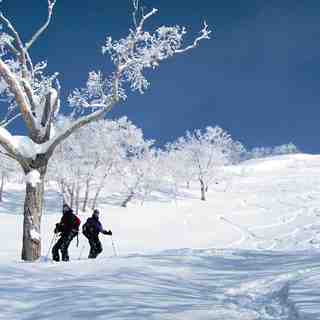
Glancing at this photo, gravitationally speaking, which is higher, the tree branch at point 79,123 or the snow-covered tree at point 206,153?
the snow-covered tree at point 206,153

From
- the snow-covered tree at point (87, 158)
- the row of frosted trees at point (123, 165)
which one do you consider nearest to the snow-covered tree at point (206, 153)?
the row of frosted trees at point (123, 165)

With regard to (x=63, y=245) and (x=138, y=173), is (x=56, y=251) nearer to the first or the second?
(x=63, y=245)

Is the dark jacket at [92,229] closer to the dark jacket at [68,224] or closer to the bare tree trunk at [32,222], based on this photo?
the dark jacket at [68,224]

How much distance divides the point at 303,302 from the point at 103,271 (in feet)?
15.5

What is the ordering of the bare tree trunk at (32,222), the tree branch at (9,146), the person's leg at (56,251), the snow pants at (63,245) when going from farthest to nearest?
the snow pants at (63,245) < the person's leg at (56,251) < the bare tree trunk at (32,222) < the tree branch at (9,146)

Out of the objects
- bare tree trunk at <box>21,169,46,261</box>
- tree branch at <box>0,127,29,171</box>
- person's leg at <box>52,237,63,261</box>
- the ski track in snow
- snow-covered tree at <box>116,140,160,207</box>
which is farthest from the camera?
snow-covered tree at <box>116,140,160,207</box>

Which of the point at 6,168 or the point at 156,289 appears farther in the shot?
the point at 6,168

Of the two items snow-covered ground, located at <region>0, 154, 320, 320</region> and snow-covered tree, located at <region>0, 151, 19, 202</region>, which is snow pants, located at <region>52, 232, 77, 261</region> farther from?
snow-covered tree, located at <region>0, 151, 19, 202</region>

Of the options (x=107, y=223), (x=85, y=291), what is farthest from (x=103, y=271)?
(x=107, y=223)

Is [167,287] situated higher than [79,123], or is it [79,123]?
[79,123]

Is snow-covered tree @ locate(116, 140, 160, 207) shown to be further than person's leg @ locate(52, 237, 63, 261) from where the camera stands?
Yes

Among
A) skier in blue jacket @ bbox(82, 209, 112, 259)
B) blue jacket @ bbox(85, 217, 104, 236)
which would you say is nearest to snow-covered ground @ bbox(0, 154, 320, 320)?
skier in blue jacket @ bbox(82, 209, 112, 259)

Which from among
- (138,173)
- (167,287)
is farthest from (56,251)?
(138,173)

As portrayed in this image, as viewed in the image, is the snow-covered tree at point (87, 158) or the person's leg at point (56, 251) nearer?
the person's leg at point (56, 251)
